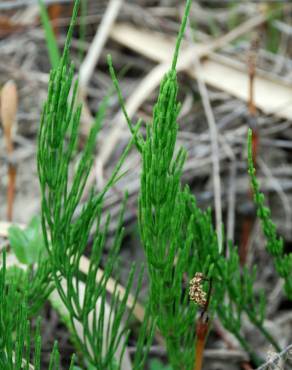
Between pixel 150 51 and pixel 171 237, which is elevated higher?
pixel 150 51

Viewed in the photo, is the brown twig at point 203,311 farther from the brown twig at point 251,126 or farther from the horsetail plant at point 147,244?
the brown twig at point 251,126

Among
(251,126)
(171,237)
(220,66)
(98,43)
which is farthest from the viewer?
(98,43)

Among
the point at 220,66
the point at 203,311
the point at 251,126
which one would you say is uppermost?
the point at 220,66

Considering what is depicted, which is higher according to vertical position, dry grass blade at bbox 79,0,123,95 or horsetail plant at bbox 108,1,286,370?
dry grass blade at bbox 79,0,123,95

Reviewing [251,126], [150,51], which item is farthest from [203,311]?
[150,51]

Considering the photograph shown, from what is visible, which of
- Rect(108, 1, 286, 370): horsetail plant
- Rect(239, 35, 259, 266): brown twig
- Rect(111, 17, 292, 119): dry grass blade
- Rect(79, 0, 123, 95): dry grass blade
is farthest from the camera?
Rect(79, 0, 123, 95): dry grass blade

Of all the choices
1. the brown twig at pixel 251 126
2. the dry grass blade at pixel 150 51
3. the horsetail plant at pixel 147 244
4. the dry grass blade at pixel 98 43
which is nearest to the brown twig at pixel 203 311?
the horsetail plant at pixel 147 244

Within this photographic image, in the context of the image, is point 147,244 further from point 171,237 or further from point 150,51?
point 150,51

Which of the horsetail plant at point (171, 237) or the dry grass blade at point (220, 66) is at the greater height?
the dry grass blade at point (220, 66)

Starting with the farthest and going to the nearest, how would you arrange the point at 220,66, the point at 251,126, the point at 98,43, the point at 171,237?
the point at 98,43
the point at 220,66
the point at 251,126
the point at 171,237

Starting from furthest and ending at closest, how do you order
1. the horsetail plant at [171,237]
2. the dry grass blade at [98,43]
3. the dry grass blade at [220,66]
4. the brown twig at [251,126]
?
the dry grass blade at [98,43], the dry grass blade at [220,66], the brown twig at [251,126], the horsetail plant at [171,237]

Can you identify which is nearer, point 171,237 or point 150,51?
point 171,237

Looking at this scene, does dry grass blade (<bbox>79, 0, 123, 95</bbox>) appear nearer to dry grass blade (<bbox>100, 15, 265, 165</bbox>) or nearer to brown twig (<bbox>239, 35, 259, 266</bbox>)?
dry grass blade (<bbox>100, 15, 265, 165</bbox>)

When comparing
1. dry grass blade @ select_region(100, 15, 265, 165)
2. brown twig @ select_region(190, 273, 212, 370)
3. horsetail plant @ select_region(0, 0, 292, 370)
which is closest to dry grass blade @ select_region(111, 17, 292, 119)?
dry grass blade @ select_region(100, 15, 265, 165)
